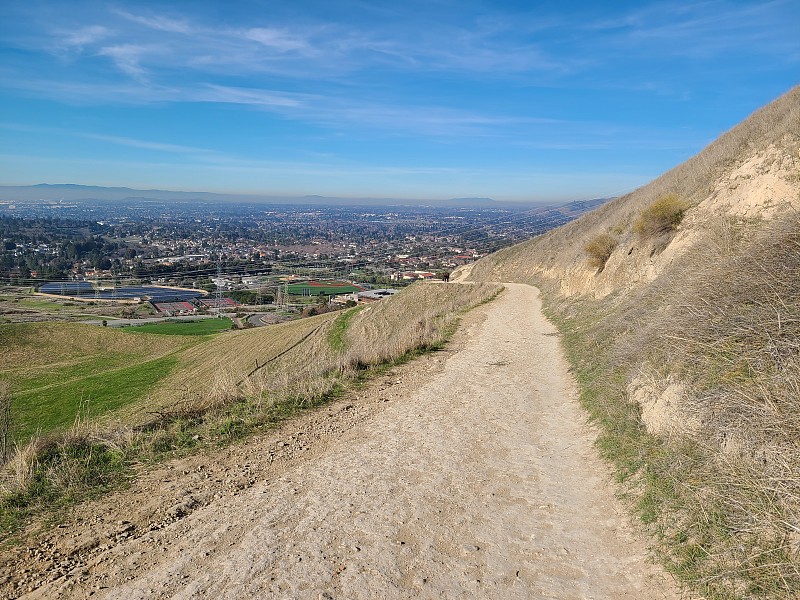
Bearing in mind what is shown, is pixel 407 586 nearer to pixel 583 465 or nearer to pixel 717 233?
pixel 583 465

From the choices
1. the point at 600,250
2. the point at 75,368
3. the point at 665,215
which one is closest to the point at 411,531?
the point at 665,215

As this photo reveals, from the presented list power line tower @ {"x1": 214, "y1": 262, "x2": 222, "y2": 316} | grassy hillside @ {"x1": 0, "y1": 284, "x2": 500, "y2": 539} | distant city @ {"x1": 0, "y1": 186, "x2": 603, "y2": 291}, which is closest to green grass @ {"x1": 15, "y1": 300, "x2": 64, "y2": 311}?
distant city @ {"x1": 0, "y1": 186, "x2": 603, "y2": 291}

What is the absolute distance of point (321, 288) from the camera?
66.0 metres

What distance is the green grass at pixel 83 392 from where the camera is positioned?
14.6 metres

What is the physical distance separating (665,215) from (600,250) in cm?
432

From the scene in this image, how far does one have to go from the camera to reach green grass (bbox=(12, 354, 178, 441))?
→ 1463 centimetres

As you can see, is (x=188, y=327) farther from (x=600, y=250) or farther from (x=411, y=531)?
(x=411, y=531)

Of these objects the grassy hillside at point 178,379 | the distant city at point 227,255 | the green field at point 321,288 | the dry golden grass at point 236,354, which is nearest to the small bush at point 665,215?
the grassy hillside at point 178,379

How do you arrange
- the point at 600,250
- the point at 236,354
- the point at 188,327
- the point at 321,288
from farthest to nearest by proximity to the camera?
the point at 321,288
the point at 188,327
the point at 236,354
the point at 600,250

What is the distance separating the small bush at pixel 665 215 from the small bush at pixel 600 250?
361cm

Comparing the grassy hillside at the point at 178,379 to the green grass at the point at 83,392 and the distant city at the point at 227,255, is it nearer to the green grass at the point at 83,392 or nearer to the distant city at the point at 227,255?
the green grass at the point at 83,392

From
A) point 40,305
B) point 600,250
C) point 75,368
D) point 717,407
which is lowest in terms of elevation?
point 40,305

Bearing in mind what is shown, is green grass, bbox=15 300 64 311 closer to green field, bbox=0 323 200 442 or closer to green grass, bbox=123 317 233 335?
green grass, bbox=123 317 233 335

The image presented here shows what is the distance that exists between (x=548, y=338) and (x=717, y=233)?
575 cm
